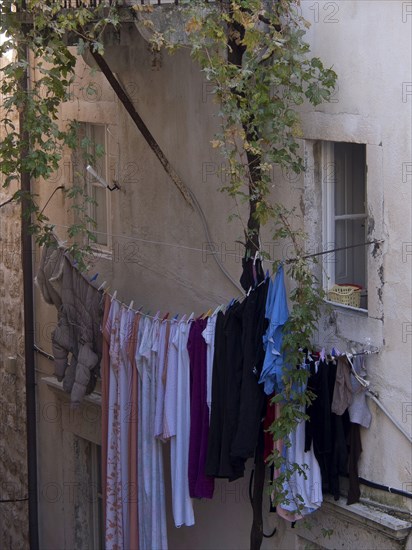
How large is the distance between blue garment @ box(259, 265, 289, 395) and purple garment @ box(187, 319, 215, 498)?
0.80 meters

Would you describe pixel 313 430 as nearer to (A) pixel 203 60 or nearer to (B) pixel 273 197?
(B) pixel 273 197

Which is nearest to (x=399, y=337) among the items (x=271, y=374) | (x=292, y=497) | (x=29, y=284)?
(x=271, y=374)

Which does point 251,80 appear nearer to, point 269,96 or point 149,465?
point 269,96

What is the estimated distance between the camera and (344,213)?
8094 millimetres

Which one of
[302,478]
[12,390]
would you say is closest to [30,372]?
[12,390]

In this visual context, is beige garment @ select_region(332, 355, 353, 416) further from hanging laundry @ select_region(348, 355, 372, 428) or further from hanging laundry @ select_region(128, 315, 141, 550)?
hanging laundry @ select_region(128, 315, 141, 550)

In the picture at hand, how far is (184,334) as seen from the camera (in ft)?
28.2

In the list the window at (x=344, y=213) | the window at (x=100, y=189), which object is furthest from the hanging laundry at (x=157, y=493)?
the window at (x=100, y=189)

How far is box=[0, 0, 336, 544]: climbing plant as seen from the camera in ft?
24.7

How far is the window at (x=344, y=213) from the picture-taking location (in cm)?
800

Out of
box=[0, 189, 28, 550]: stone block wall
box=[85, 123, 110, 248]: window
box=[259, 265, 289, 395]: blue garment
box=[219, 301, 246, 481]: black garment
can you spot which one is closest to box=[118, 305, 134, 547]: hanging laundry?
box=[219, 301, 246, 481]: black garment

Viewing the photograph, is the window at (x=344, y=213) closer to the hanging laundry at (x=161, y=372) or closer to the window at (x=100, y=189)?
the hanging laundry at (x=161, y=372)

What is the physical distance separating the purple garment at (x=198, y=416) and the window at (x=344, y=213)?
108 cm

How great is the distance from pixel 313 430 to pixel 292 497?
505 millimetres
